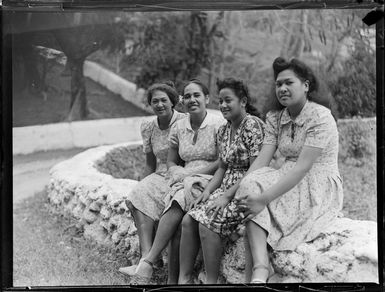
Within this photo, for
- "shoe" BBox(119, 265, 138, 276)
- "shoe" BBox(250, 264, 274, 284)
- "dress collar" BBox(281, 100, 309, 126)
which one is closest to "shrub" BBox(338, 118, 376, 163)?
"dress collar" BBox(281, 100, 309, 126)

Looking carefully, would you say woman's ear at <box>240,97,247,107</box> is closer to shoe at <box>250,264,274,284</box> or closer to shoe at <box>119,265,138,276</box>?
shoe at <box>250,264,274,284</box>

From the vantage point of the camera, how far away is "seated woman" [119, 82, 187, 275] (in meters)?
5.15

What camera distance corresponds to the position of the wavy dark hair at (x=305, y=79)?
498cm

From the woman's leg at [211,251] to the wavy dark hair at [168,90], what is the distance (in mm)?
892

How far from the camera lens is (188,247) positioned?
500cm

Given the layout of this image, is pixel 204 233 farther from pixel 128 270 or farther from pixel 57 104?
pixel 57 104

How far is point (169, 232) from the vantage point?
5.06 metres

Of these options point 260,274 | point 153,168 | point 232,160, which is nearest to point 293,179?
point 232,160

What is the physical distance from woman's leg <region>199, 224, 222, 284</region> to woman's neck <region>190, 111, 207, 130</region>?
0.69 metres

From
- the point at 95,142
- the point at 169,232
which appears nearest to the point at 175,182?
the point at 169,232

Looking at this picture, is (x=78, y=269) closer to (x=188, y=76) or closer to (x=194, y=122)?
(x=194, y=122)

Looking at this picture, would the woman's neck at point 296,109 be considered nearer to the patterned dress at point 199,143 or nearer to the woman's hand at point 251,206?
the patterned dress at point 199,143

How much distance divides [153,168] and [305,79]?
1200 millimetres

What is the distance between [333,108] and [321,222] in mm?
770
